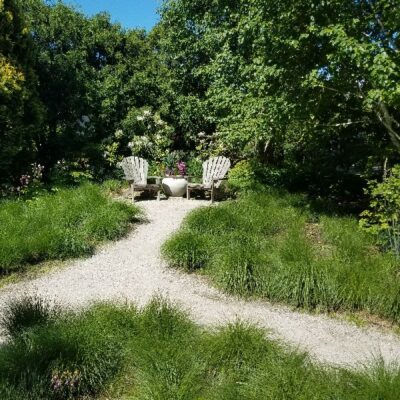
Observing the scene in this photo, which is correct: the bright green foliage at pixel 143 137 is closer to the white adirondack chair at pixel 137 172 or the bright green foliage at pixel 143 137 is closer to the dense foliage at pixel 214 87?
the dense foliage at pixel 214 87

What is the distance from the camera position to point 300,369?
3.38 metres

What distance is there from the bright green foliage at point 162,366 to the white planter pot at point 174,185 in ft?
20.2

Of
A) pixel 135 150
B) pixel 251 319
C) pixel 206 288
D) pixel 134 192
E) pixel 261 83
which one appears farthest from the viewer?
pixel 135 150

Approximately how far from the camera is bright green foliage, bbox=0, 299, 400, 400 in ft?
10.4

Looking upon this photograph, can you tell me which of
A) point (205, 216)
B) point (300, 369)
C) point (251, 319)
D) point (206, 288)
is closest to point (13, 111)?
point (205, 216)

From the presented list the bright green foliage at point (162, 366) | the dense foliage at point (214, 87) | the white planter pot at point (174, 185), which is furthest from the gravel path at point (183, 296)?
the white planter pot at point (174, 185)

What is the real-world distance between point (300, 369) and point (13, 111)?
24.3ft

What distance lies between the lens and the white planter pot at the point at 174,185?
10141 mm

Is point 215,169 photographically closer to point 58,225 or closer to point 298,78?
point 298,78

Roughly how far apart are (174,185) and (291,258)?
4989 mm

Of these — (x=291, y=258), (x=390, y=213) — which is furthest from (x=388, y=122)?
(x=291, y=258)

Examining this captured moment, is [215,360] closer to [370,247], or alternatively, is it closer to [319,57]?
[370,247]

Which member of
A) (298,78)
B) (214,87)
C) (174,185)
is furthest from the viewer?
(174,185)

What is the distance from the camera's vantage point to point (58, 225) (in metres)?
6.79
